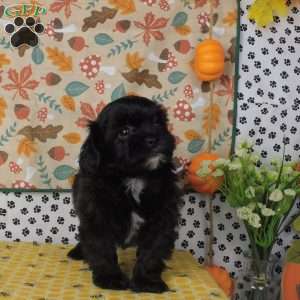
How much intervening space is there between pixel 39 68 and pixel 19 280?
3.19 feet

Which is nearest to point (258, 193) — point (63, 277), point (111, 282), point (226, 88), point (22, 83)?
point (226, 88)

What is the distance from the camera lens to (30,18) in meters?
2.36

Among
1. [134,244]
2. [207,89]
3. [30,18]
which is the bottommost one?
[134,244]

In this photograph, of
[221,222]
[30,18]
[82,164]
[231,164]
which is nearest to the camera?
[82,164]

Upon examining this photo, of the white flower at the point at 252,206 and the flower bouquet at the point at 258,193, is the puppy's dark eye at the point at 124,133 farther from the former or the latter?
the white flower at the point at 252,206

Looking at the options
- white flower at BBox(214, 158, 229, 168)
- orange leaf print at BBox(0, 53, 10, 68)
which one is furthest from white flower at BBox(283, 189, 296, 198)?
orange leaf print at BBox(0, 53, 10, 68)

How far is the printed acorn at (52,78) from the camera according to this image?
2375 mm

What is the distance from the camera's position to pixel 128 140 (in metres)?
1.74

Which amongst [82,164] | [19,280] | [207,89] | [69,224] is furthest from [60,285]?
[207,89]

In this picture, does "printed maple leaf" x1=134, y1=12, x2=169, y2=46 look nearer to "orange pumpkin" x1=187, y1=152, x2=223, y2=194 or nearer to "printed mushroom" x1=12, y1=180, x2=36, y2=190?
"orange pumpkin" x1=187, y1=152, x2=223, y2=194

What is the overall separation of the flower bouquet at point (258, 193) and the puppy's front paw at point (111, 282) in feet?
1.80

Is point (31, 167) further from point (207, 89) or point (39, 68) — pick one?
point (207, 89)

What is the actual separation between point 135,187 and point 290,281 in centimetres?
92

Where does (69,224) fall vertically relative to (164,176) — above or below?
below
